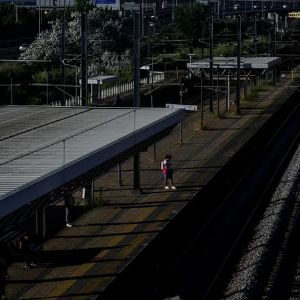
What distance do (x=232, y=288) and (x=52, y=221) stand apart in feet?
13.3

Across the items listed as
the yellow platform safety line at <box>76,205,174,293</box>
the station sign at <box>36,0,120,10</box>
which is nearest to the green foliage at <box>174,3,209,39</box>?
the station sign at <box>36,0,120,10</box>

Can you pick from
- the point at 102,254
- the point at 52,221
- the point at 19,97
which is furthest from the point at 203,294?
the point at 19,97

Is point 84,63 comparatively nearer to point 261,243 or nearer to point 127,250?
point 261,243

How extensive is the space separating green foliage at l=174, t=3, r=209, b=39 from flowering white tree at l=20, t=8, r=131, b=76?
38.5 ft

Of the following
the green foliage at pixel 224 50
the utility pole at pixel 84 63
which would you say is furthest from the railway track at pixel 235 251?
the green foliage at pixel 224 50

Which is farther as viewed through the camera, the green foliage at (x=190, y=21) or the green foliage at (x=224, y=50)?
the green foliage at (x=190, y=21)

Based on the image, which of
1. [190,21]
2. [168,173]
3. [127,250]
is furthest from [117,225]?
[190,21]

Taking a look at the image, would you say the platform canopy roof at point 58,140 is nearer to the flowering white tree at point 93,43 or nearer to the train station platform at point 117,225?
the train station platform at point 117,225

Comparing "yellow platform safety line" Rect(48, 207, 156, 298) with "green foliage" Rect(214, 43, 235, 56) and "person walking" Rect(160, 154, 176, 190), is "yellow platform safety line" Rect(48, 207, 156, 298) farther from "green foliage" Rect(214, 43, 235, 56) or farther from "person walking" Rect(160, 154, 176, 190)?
"green foliage" Rect(214, 43, 235, 56)

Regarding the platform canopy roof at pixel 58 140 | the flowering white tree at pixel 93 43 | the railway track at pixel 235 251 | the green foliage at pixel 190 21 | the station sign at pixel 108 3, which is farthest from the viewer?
the station sign at pixel 108 3

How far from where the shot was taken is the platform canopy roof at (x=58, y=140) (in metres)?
9.59

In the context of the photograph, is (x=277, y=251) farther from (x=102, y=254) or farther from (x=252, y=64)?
(x=252, y=64)

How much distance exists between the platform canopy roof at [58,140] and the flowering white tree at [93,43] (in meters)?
14.9

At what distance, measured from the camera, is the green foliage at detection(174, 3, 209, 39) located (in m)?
60.6
